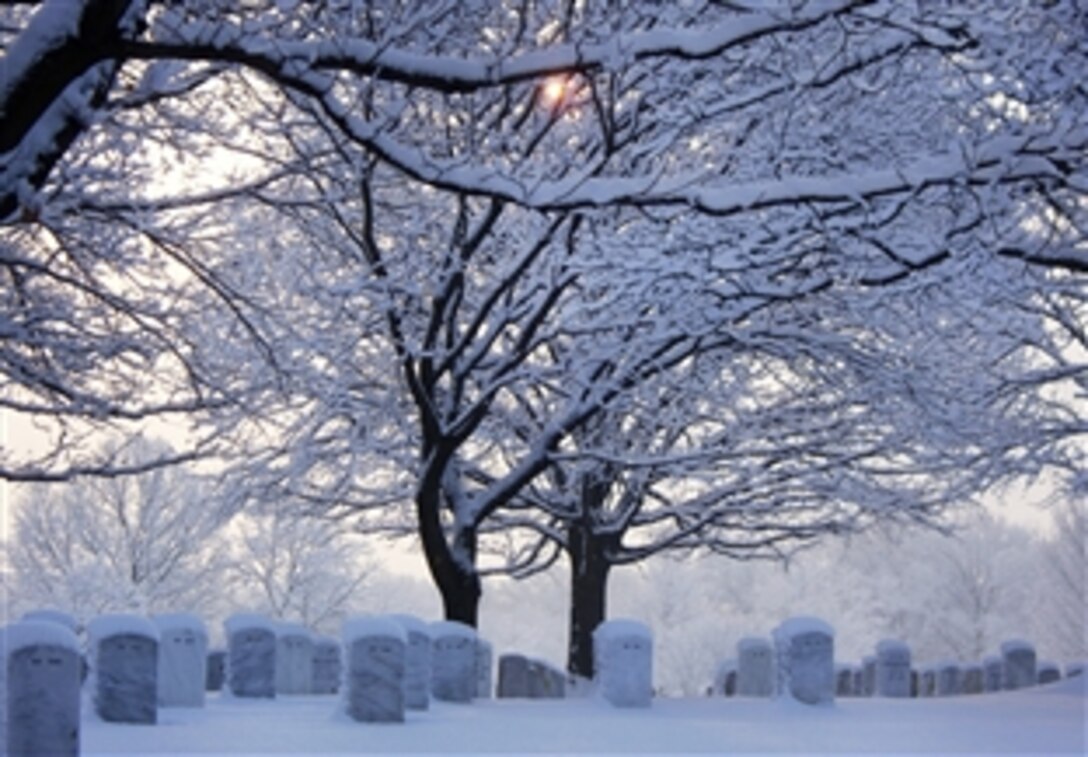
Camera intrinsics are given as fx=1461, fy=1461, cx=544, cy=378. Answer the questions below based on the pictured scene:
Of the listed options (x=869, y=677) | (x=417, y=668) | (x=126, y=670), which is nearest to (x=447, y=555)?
(x=417, y=668)

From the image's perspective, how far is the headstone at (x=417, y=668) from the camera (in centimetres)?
1341

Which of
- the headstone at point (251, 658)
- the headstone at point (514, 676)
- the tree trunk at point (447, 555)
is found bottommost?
the headstone at point (514, 676)

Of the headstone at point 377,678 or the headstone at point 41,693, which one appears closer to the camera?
the headstone at point 41,693

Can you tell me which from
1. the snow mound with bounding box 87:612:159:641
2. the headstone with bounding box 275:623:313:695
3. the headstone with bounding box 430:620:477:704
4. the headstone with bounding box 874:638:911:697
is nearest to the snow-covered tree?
the headstone with bounding box 275:623:313:695

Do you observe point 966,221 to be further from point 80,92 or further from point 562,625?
point 562,625

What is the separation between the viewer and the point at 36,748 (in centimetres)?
913

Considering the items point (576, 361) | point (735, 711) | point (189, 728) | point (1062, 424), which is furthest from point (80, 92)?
point (1062, 424)

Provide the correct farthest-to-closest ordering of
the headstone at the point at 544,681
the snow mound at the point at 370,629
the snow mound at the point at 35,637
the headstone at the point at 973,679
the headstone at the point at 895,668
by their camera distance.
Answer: the headstone at the point at 973,679 < the headstone at the point at 895,668 < the headstone at the point at 544,681 < the snow mound at the point at 370,629 < the snow mound at the point at 35,637

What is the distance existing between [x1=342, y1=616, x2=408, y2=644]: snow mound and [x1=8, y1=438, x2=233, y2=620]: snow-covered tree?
1881cm

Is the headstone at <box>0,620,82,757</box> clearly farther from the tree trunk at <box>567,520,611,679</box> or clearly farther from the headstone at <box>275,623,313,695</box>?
the tree trunk at <box>567,520,611,679</box>

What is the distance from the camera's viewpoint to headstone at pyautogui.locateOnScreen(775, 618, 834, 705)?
584 inches

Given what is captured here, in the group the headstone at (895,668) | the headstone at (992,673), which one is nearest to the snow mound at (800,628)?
the headstone at (895,668)

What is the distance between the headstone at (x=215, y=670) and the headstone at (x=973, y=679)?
41.1 ft

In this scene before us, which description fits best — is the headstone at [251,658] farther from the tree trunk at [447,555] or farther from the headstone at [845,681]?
the headstone at [845,681]
